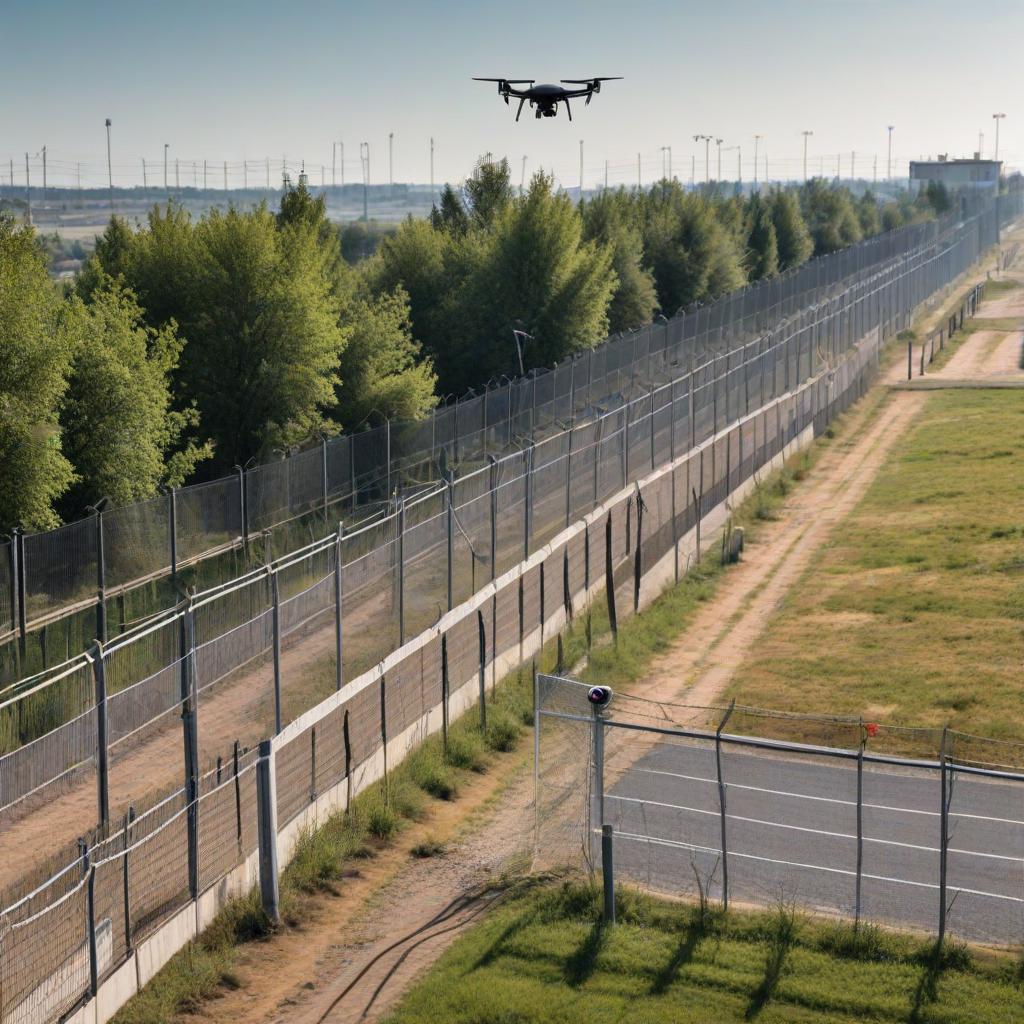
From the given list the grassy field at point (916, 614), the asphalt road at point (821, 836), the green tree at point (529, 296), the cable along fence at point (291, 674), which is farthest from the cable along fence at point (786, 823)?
the green tree at point (529, 296)

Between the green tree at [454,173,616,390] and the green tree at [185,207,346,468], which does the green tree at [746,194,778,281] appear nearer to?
the green tree at [454,173,616,390]

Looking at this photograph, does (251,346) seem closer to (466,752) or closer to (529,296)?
(466,752)

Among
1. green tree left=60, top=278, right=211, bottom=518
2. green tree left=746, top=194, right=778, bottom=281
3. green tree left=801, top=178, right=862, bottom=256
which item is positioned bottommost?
green tree left=60, top=278, right=211, bottom=518

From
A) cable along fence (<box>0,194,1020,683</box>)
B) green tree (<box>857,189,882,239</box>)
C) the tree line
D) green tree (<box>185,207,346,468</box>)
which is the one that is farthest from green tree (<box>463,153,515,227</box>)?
green tree (<box>857,189,882,239</box>)

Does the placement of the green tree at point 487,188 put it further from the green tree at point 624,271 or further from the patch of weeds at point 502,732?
the patch of weeds at point 502,732

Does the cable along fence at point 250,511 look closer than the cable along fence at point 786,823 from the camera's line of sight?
No

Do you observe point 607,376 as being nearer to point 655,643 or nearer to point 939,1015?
point 655,643
